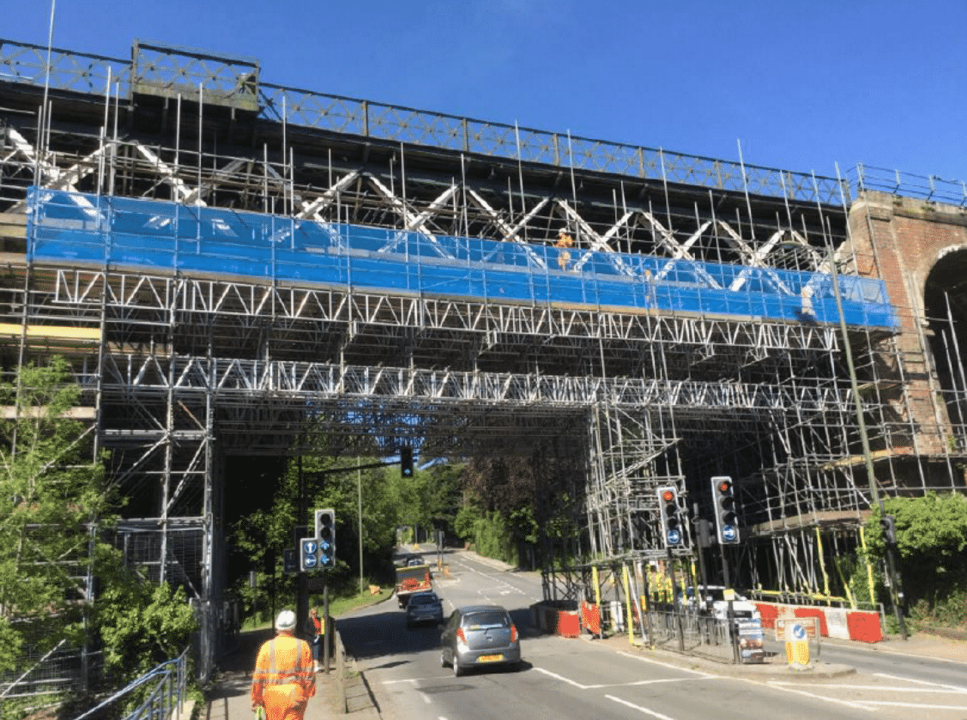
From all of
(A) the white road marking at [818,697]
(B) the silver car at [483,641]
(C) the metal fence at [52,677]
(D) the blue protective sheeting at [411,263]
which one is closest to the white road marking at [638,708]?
(A) the white road marking at [818,697]

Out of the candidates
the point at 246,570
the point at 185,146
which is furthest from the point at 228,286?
the point at 246,570

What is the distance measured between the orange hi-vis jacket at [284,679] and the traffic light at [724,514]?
1126 cm

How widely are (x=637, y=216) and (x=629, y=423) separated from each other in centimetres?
1026

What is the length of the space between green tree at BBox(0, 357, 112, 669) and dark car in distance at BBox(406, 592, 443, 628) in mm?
18173

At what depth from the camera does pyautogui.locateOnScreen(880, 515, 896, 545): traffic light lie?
22281 millimetres

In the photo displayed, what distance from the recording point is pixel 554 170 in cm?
3266

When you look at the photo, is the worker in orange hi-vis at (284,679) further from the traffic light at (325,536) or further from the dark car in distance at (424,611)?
the dark car in distance at (424,611)

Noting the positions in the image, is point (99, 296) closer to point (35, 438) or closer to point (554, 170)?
point (35, 438)

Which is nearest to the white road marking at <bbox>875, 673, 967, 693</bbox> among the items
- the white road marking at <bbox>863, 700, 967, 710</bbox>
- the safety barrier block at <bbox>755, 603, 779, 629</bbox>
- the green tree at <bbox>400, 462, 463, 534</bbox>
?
the white road marking at <bbox>863, 700, 967, 710</bbox>

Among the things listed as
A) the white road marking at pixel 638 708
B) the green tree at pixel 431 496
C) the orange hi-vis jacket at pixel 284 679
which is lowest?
the white road marking at pixel 638 708

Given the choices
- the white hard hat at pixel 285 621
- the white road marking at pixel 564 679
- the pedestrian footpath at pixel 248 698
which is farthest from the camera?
the white road marking at pixel 564 679

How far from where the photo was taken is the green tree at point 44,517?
13.9 m

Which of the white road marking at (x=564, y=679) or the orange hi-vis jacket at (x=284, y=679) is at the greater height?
the orange hi-vis jacket at (x=284, y=679)

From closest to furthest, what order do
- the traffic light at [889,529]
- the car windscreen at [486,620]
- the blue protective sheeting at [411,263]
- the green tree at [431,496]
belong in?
the car windscreen at [486,620], the traffic light at [889,529], the blue protective sheeting at [411,263], the green tree at [431,496]
